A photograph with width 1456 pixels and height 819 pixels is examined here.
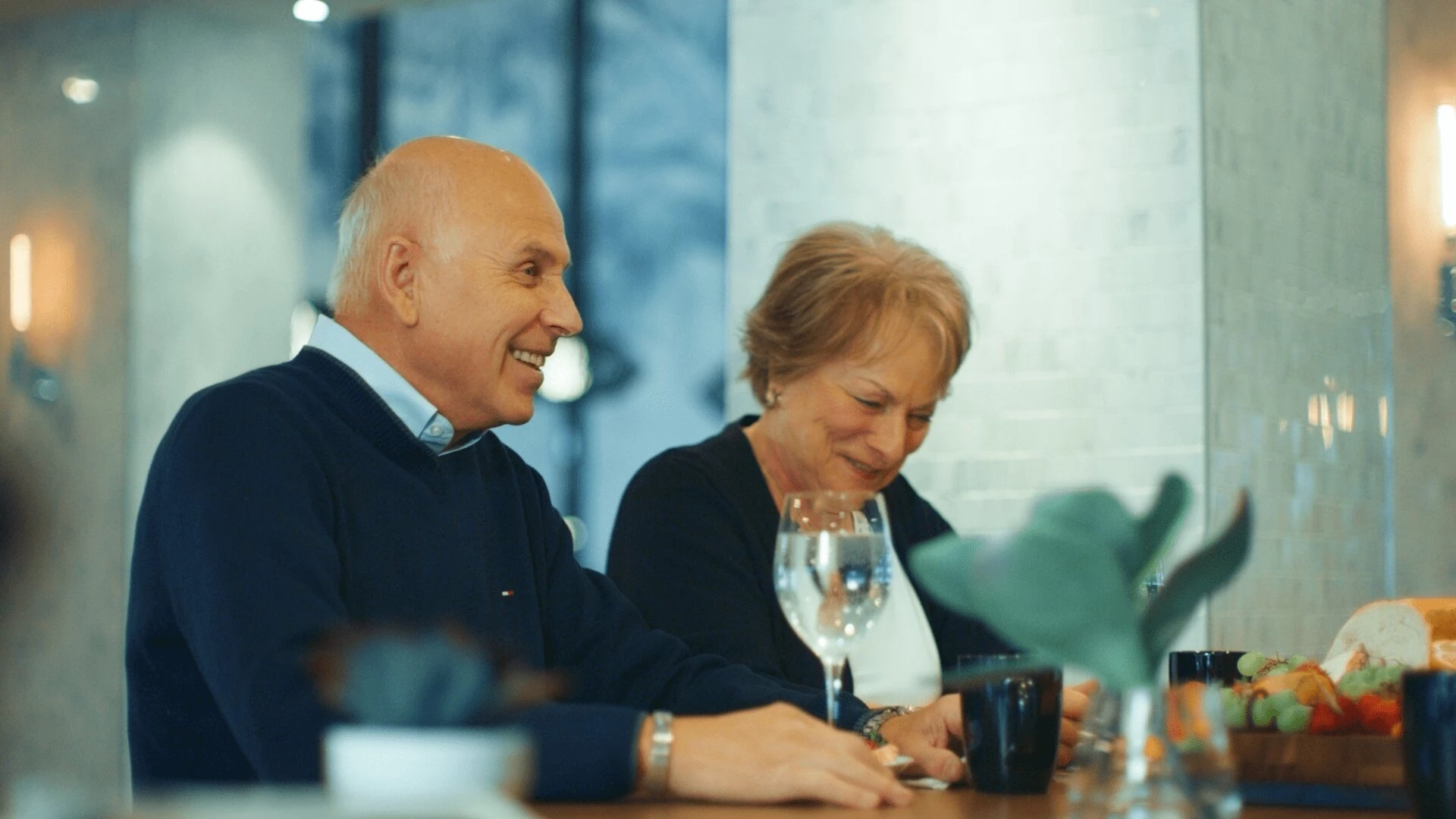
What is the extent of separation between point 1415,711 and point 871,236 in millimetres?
1780

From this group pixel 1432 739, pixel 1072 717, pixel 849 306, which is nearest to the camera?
pixel 1432 739

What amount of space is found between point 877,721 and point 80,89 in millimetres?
4493

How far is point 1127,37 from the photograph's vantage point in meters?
3.63

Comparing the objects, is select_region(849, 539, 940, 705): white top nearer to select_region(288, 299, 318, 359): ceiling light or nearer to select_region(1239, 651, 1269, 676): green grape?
select_region(1239, 651, 1269, 676): green grape

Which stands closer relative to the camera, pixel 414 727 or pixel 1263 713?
pixel 414 727

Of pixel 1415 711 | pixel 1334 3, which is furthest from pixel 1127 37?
pixel 1415 711

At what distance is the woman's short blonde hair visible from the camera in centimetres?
259

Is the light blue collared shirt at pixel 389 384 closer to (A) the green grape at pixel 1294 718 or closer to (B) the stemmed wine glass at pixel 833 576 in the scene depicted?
(B) the stemmed wine glass at pixel 833 576

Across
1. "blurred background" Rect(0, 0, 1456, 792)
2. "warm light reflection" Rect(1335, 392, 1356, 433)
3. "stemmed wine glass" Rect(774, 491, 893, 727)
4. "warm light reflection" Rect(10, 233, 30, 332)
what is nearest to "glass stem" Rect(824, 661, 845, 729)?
"stemmed wine glass" Rect(774, 491, 893, 727)

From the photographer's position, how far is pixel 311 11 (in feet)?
17.7

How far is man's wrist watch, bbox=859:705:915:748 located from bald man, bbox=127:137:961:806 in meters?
0.02

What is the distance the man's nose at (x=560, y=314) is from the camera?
207 centimetres

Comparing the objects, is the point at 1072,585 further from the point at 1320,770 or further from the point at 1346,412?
the point at 1346,412

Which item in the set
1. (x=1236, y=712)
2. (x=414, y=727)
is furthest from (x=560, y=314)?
(x=414, y=727)
